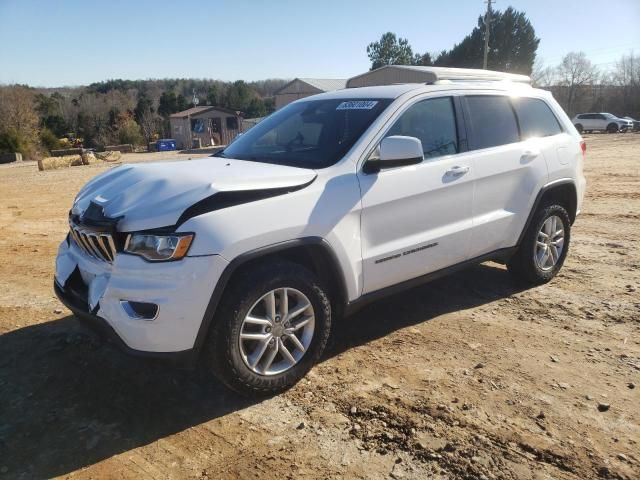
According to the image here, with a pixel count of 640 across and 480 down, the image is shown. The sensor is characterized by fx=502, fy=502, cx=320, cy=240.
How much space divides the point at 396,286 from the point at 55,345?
268 centimetres

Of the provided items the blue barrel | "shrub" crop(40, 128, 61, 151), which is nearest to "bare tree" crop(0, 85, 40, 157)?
"shrub" crop(40, 128, 61, 151)

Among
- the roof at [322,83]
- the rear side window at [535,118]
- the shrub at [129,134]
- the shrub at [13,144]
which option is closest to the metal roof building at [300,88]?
the roof at [322,83]

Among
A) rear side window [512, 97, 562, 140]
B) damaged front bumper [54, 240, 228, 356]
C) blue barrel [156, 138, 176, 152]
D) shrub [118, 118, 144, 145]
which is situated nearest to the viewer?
damaged front bumper [54, 240, 228, 356]

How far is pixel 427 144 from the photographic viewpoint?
12.5 feet

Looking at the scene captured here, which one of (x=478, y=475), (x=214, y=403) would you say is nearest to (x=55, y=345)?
(x=214, y=403)

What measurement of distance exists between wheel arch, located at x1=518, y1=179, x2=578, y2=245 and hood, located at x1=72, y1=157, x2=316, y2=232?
2.44 metres

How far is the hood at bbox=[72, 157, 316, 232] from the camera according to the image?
2.76 metres

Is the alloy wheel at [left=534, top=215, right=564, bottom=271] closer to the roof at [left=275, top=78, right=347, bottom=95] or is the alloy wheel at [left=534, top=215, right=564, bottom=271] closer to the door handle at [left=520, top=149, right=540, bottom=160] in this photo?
the door handle at [left=520, top=149, right=540, bottom=160]

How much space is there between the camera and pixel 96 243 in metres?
2.99

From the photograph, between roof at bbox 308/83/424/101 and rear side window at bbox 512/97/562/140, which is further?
rear side window at bbox 512/97/562/140

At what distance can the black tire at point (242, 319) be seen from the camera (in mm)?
2838

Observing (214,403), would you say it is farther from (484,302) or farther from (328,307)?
(484,302)

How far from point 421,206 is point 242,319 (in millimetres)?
1584

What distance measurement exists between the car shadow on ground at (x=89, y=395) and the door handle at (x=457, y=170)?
49.4 inches
